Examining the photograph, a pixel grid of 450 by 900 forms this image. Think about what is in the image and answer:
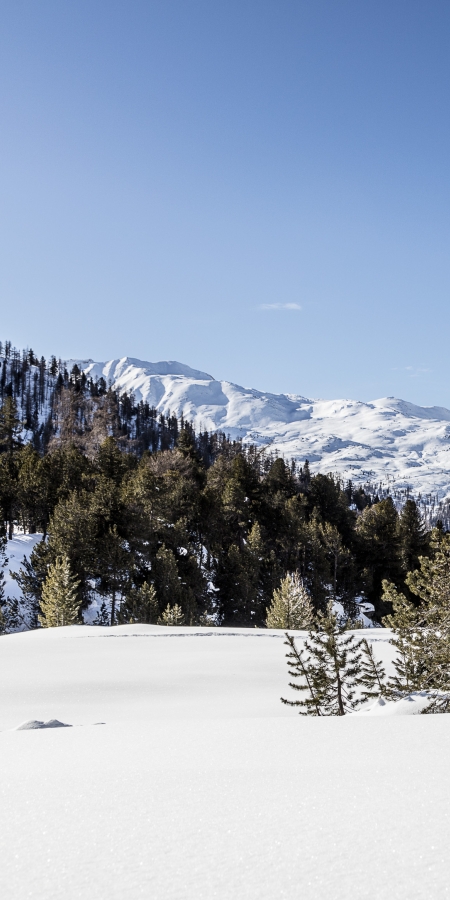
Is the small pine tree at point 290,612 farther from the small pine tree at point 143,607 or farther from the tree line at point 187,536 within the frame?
the small pine tree at point 143,607

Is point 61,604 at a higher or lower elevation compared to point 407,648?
lower

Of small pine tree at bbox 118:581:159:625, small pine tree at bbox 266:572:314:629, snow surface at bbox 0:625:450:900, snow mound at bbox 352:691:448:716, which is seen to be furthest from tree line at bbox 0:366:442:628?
snow surface at bbox 0:625:450:900

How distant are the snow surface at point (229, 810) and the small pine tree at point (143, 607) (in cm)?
2661

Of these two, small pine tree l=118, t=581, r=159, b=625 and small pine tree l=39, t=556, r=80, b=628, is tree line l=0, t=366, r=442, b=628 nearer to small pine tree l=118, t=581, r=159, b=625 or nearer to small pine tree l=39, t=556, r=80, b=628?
small pine tree l=118, t=581, r=159, b=625

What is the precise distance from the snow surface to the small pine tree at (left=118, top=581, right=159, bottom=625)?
26611 mm

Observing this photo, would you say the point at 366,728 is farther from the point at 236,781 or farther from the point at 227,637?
the point at 227,637

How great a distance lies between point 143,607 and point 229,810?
3009 centimetres

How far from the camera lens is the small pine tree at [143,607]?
31719 millimetres

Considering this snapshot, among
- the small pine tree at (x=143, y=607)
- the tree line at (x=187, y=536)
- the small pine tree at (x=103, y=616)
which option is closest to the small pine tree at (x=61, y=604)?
the tree line at (x=187, y=536)

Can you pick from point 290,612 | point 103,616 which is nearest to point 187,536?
point 103,616

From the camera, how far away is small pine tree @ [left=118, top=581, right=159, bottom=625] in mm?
31719

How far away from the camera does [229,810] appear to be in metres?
2.78

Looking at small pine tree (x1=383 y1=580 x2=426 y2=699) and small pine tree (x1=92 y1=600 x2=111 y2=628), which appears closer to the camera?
small pine tree (x1=383 y1=580 x2=426 y2=699)

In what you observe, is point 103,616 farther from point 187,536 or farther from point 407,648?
point 407,648
